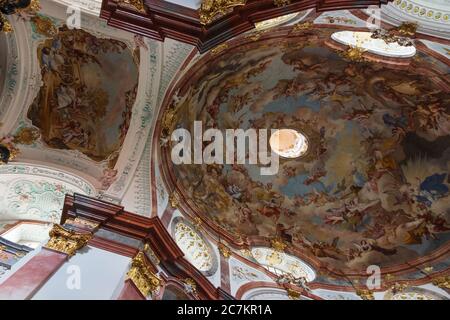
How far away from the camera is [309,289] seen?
49.4 ft

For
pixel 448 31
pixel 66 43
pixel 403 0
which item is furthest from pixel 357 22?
pixel 66 43

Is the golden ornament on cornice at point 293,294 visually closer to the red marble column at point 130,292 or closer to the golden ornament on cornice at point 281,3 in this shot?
the red marble column at point 130,292

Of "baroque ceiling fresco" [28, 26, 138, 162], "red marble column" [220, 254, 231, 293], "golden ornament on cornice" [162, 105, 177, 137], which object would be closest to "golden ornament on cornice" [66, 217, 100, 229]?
"baroque ceiling fresco" [28, 26, 138, 162]

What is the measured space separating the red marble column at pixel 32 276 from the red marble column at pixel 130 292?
3.82ft

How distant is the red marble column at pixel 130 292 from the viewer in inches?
329

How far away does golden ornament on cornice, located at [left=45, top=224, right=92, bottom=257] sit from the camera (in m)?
8.71

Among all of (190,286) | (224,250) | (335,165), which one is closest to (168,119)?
(190,286)

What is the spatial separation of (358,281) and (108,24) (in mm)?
11315

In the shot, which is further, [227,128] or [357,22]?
[227,128]
